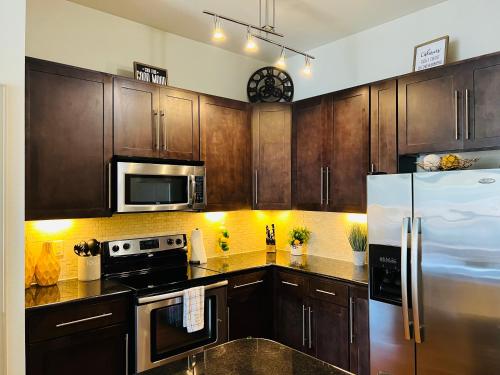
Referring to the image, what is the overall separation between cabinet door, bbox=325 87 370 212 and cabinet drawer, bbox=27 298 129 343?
1807 mm

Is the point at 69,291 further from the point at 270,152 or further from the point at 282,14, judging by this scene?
the point at 282,14

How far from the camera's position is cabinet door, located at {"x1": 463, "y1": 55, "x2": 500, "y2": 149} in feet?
7.38

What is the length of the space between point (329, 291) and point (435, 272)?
866mm

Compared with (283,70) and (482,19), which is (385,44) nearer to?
(482,19)

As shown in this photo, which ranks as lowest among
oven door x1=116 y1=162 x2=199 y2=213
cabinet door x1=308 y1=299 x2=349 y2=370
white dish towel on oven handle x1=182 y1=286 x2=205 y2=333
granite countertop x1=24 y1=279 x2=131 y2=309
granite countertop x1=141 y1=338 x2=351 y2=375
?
cabinet door x1=308 y1=299 x2=349 y2=370

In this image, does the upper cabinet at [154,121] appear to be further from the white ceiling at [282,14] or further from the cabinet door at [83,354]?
the cabinet door at [83,354]

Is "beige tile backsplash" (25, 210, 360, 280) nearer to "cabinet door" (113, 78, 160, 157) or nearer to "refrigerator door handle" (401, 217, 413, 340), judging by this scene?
"cabinet door" (113, 78, 160, 157)

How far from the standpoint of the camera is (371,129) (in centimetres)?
288

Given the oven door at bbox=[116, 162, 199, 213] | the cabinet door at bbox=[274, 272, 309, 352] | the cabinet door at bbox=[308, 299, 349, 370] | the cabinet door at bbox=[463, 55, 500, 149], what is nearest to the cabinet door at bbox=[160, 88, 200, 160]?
the oven door at bbox=[116, 162, 199, 213]

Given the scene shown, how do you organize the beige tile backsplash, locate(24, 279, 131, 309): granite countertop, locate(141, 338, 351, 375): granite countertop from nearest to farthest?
locate(141, 338, 351, 375): granite countertop, locate(24, 279, 131, 309): granite countertop, the beige tile backsplash

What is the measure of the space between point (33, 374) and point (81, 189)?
110cm

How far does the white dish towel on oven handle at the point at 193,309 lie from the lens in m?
2.59

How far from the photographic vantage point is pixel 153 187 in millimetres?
2797

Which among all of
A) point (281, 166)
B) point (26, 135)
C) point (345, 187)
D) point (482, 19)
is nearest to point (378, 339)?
point (345, 187)
